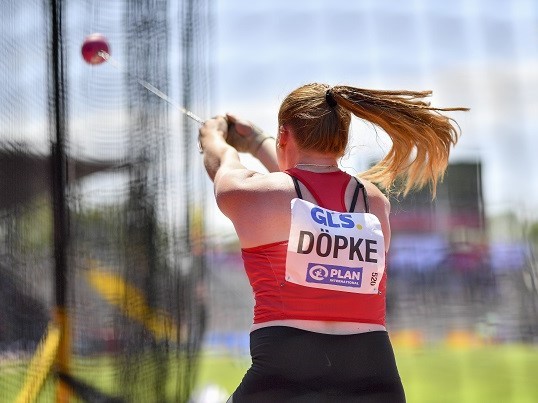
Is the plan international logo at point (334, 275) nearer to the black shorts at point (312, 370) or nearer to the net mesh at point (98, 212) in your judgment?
the black shorts at point (312, 370)

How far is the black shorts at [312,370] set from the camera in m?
2.08

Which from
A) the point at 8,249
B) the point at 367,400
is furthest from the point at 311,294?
the point at 8,249

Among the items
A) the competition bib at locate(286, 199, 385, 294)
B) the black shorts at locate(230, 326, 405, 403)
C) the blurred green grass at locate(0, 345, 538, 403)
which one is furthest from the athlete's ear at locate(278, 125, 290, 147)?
the blurred green grass at locate(0, 345, 538, 403)

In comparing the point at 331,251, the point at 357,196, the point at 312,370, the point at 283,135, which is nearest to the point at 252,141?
the point at 283,135

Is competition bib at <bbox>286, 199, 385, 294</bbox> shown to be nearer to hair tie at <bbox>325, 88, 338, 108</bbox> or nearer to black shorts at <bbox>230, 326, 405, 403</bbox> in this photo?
black shorts at <bbox>230, 326, 405, 403</bbox>

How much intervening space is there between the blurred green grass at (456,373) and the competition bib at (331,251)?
2168 mm

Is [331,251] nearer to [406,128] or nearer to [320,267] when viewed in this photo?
[320,267]

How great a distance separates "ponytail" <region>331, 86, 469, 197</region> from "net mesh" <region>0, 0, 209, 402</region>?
4.09 feet

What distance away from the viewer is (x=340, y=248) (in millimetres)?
2182

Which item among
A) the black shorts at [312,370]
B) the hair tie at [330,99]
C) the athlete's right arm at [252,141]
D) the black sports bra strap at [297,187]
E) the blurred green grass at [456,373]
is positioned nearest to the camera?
the black shorts at [312,370]

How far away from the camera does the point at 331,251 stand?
217 centimetres

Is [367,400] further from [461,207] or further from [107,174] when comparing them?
[461,207]

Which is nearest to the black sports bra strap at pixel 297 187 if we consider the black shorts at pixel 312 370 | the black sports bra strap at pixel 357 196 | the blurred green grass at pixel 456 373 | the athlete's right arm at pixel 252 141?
the black sports bra strap at pixel 357 196

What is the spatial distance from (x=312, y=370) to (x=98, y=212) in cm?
207
